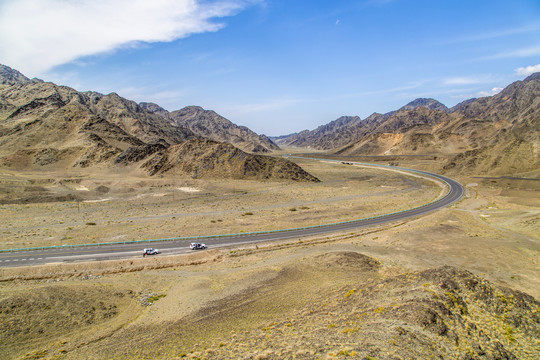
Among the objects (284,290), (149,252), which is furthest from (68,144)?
(284,290)

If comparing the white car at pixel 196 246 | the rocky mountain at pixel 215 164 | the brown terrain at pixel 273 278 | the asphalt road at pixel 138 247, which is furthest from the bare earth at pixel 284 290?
the rocky mountain at pixel 215 164

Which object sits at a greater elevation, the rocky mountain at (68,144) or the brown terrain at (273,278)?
the rocky mountain at (68,144)

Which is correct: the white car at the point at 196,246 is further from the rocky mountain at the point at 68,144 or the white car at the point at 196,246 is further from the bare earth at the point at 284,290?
the rocky mountain at the point at 68,144

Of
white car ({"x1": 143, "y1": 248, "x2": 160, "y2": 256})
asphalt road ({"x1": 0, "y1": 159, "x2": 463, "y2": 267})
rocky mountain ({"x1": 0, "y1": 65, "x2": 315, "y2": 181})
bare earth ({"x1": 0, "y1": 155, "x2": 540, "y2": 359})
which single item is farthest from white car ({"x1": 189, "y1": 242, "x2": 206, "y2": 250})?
rocky mountain ({"x1": 0, "y1": 65, "x2": 315, "y2": 181})

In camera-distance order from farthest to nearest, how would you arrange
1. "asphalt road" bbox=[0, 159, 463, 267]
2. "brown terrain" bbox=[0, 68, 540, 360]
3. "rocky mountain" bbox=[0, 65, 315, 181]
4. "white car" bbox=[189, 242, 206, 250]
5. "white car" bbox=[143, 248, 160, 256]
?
1. "rocky mountain" bbox=[0, 65, 315, 181]
2. "white car" bbox=[189, 242, 206, 250]
3. "white car" bbox=[143, 248, 160, 256]
4. "asphalt road" bbox=[0, 159, 463, 267]
5. "brown terrain" bbox=[0, 68, 540, 360]

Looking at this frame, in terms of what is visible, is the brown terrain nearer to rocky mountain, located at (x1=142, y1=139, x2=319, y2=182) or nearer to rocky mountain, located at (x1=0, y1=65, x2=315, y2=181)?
rocky mountain, located at (x1=142, y1=139, x2=319, y2=182)

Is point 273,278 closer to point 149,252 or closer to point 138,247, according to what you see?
point 149,252

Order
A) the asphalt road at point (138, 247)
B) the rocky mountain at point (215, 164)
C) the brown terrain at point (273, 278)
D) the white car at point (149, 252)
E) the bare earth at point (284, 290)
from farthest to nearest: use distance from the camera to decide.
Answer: the rocky mountain at point (215, 164) → the white car at point (149, 252) → the asphalt road at point (138, 247) → the brown terrain at point (273, 278) → the bare earth at point (284, 290)

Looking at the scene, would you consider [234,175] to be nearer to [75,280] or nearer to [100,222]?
[100,222]

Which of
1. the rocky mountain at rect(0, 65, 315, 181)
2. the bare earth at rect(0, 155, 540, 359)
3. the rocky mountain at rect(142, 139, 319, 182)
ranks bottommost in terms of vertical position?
the bare earth at rect(0, 155, 540, 359)
